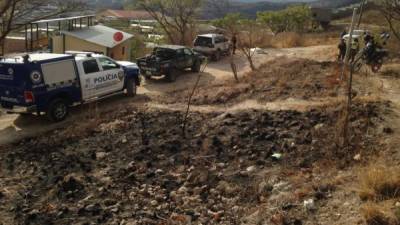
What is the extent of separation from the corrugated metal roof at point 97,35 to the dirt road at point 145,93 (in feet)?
18.7

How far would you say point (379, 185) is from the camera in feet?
24.6

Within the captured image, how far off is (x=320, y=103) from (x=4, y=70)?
9025 millimetres

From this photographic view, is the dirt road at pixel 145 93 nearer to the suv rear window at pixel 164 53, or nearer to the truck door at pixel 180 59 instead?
the truck door at pixel 180 59

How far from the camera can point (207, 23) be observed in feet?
130

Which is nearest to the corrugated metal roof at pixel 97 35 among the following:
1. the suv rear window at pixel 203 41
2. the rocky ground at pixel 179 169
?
the suv rear window at pixel 203 41

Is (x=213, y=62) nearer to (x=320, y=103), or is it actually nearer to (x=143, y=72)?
(x=143, y=72)

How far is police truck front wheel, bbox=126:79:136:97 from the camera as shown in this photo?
1678cm

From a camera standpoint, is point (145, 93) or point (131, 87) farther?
point (145, 93)

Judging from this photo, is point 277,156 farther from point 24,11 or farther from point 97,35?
point 24,11

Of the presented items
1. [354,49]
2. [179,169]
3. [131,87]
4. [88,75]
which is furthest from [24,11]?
[179,169]

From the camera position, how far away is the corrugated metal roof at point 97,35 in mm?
25625

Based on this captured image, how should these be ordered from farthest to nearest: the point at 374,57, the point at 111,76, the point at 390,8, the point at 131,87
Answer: the point at 390,8
the point at 374,57
the point at 131,87
the point at 111,76

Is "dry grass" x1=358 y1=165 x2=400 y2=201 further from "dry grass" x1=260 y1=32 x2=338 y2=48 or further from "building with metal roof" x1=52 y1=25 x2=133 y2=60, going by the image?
"dry grass" x1=260 y1=32 x2=338 y2=48

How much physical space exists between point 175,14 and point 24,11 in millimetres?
10765
